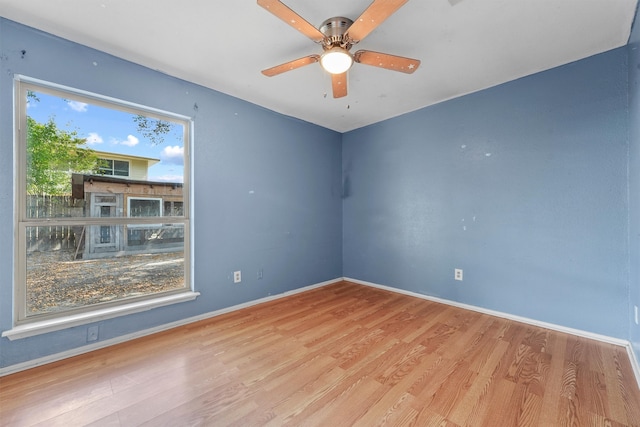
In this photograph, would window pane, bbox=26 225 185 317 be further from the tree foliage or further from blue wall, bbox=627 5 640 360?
blue wall, bbox=627 5 640 360

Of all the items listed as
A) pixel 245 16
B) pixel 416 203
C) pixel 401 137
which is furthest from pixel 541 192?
pixel 245 16

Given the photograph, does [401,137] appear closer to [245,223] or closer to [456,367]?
[245,223]

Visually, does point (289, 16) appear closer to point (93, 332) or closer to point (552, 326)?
point (93, 332)

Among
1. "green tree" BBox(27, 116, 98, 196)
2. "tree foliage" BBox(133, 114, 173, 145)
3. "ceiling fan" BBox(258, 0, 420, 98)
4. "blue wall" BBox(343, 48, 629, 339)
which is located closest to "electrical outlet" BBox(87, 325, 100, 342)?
"green tree" BBox(27, 116, 98, 196)

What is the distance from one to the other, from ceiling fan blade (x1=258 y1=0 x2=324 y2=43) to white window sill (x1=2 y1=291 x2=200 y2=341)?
2.39 metres

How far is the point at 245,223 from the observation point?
116 inches

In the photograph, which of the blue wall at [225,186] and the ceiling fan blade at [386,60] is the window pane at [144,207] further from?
the ceiling fan blade at [386,60]

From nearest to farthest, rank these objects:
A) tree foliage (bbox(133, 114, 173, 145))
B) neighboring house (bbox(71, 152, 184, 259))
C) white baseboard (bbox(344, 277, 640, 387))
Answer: white baseboard (bbox(344, 277, 640, 387)), neighboring house (bbox(71, 152, 184, 259)), tree foliage (bbox(133, 114, 173, 145))

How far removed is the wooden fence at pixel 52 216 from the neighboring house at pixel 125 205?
5 cm

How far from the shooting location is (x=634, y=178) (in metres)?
1.81

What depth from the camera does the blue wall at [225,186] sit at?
1750 mm

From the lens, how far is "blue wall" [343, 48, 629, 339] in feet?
6.83

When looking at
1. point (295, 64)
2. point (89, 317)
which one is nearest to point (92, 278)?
point (89, 317)

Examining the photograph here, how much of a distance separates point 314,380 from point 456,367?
986mm
